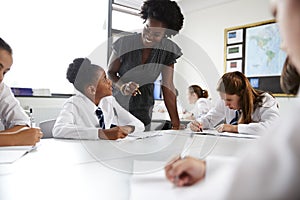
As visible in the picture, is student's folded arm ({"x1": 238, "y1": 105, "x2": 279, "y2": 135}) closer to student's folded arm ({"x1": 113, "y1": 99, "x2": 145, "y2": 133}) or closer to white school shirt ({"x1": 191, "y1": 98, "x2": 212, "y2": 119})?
white school shirt ({"x1": 191, "y1": 98, "x2": 212, "y2": 119})

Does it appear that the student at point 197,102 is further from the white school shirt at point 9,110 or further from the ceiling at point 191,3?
the ceiling at point 191,3

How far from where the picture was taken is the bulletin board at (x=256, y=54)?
2.61 meters

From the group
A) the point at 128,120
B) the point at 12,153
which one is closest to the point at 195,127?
the point at 128,120

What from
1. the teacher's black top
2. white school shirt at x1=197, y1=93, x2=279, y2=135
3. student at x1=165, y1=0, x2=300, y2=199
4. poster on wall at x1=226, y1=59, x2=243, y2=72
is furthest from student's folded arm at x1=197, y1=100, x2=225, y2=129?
student at x1=165, y1=0, x2=300, y2=199

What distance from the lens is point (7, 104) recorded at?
4.07 feet

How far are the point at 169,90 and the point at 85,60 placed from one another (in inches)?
20.0

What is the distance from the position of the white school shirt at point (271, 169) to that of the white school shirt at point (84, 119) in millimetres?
985

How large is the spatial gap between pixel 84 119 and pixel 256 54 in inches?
A: 86.5

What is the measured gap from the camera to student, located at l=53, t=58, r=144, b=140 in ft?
3.76

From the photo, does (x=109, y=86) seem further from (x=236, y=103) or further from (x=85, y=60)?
(x=236, y=103)

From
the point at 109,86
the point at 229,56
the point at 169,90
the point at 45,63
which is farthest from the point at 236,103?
the point at 45,63

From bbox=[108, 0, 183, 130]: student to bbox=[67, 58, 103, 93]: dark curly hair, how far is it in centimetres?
9

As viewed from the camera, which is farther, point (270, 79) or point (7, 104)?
point (270, 79)

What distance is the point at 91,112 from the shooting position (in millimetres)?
1265
